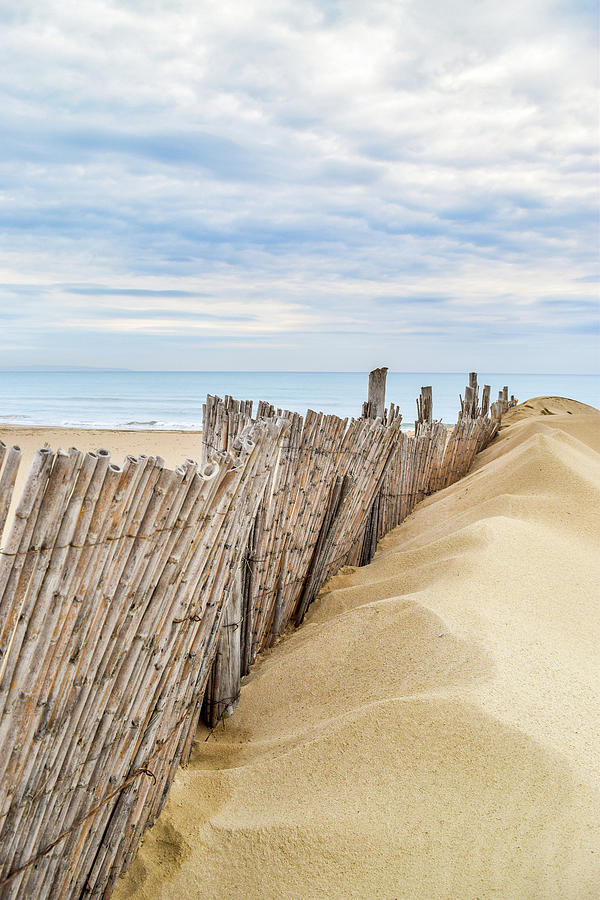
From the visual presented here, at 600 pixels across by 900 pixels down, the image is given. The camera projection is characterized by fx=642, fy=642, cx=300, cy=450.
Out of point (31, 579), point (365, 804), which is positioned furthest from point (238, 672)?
point (31, 579)

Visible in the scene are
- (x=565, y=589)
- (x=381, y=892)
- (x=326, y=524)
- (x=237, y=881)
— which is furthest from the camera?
(x=326, y=524)

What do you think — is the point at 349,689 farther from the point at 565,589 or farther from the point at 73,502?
the point at 73,502

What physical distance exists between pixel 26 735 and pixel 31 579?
38 centimetres

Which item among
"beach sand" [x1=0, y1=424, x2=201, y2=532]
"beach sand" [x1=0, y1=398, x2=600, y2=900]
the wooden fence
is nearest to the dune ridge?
"beach sand" [x1=0, y1=398, x2=600, y2=900]

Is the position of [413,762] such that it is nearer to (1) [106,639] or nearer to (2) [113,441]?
(1) [106,639]

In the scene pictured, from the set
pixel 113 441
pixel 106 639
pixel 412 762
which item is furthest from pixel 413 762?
pixel 113 441

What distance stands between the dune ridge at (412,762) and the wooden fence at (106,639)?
22 cm

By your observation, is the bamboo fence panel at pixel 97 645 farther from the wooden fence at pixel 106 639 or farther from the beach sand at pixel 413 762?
the beach sand at pixel 413 762

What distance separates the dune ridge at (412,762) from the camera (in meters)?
1.76

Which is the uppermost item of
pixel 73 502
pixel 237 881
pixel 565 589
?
pixel 73 502

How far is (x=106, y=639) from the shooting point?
62.5 inches

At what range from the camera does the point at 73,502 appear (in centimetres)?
132

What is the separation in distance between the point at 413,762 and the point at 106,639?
1.10m

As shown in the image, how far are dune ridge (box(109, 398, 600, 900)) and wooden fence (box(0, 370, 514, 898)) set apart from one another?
0.22 m
